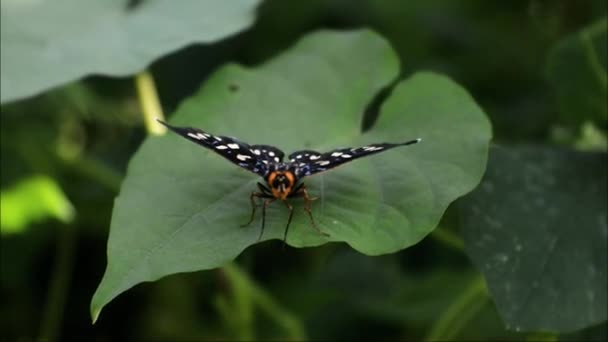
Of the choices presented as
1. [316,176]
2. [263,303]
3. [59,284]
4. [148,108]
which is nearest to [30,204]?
[59,284]

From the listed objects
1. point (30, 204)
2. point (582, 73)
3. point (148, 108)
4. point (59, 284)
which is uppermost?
point (582, 73)

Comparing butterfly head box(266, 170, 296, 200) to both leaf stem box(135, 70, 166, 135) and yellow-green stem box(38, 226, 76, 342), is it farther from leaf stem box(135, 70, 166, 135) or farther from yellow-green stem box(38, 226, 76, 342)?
yellow-green stem box(38, 226, 76, 342)

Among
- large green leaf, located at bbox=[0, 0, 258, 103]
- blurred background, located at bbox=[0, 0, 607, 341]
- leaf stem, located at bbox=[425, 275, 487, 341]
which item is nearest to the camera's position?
large green leaf, located at bbox=[0, 0, 258, 103]

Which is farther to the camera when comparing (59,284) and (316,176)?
(59,284)

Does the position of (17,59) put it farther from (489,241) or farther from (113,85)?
(113,85)

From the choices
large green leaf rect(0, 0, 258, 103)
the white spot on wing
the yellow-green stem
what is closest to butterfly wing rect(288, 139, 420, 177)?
the white spot on wing

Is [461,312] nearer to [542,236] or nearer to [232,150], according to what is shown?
[542,236]

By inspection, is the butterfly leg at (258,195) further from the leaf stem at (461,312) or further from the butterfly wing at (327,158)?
the leaf stem at (461,312)
